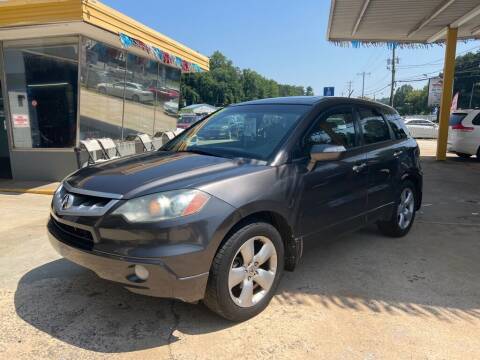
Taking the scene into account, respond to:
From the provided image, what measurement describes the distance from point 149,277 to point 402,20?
38.4ft

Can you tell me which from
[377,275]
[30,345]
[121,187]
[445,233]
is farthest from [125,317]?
[445,233]

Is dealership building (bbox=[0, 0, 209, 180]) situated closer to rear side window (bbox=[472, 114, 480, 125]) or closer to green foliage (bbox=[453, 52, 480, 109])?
rear side window (bbox=[472, 114, 480, 125])

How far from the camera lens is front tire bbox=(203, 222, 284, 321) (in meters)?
2.94

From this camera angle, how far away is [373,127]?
4797 mm

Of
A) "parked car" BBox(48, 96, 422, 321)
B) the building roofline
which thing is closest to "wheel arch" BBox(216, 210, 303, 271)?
"parked car" BBox(48, 96, 422, 321)

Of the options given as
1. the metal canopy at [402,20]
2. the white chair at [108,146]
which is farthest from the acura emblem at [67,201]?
the metal canopy at [402,20]

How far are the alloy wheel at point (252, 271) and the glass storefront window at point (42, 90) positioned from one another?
723 centimetres

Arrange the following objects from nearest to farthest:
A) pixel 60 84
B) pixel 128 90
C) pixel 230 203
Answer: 1. pixel 230 203
2. pixel 60 84
3. pixel 128 90

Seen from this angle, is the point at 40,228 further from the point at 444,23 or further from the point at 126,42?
the point at 444,23

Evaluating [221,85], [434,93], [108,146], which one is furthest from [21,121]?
[221,85]

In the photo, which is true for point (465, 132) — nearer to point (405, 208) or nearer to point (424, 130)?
point (405, 208)

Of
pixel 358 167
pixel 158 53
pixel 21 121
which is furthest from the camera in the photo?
pixel 158 53

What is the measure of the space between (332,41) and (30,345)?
1301 cm

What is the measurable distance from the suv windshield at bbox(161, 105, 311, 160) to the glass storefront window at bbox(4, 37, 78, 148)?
5.66 m
